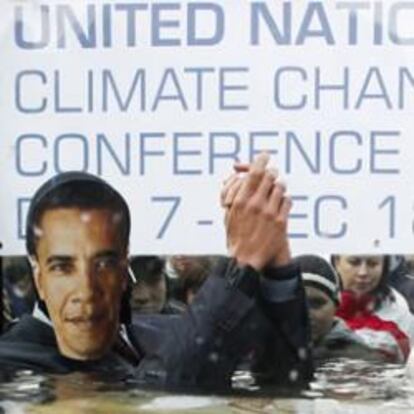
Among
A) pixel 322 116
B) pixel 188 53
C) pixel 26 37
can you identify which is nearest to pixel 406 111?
pixel 322 116

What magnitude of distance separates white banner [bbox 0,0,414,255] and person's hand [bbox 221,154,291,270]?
27 millimetres

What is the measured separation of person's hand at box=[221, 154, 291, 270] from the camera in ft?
9.19

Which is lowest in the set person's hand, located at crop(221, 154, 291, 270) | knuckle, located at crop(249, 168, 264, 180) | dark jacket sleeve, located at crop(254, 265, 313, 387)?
dark jacket sleeve, located at crop(254, 265, 313, 387)

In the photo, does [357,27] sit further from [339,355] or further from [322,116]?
[339,355]

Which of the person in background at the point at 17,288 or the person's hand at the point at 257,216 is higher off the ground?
the person's hand at the point at 257,216

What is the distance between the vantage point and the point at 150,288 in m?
2.83

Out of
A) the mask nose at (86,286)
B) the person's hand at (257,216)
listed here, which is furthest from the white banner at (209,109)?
the mask nose at (86,286)

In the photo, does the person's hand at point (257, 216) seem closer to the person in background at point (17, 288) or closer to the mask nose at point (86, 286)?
the mask nose at point (86, 286)

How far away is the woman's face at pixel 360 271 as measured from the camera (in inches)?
109

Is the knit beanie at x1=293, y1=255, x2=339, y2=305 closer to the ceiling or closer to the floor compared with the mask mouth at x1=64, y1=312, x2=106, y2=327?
closer to the ceiling

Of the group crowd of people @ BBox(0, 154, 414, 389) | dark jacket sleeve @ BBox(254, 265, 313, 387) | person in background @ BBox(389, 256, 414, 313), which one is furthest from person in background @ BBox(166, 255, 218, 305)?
person in background @ BBox(389, 256, 414, 313)

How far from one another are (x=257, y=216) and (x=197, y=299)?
26cm

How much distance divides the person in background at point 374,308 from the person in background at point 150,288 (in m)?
0.42

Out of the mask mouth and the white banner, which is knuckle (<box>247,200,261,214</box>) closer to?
the white banner
